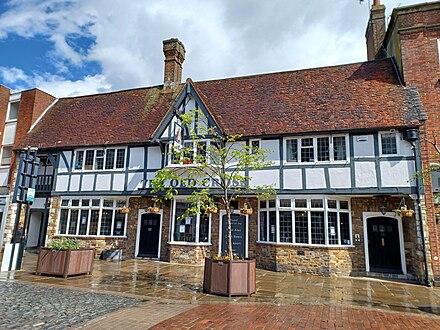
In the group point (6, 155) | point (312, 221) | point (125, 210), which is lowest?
point (312, 221)

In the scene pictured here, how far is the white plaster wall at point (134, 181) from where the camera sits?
16078 mm

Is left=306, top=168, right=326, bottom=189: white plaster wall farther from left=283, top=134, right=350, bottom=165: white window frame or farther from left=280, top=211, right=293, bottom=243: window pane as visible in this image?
left=280, top=211, right=293, bottom=243: window pane

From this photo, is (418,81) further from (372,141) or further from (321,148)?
(321,148)

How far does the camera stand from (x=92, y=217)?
1723cm

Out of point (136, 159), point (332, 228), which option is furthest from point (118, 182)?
point (332, 228)

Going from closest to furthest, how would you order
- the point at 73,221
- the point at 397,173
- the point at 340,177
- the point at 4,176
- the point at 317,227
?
the point at 397,173 < the point at 340,177 < the point at 317,227 < the point at 73,221 < the point at 4,176

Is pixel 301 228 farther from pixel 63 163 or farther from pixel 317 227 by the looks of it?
pixel 63 163

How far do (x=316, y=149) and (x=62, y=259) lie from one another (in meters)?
10.6

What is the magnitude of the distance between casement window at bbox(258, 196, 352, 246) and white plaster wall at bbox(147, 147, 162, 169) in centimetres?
604

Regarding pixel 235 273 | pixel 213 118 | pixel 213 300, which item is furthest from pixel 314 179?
pixel 213 300

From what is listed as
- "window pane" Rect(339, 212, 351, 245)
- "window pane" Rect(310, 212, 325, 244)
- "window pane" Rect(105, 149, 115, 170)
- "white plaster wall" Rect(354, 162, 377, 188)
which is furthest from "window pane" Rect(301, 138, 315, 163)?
"window pane" Rect(105, 149, 115, 170)

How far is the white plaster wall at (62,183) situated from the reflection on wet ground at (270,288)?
16.4 ft

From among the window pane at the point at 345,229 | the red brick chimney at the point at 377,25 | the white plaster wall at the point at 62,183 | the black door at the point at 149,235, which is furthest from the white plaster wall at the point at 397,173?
the white plaster wall at the point at 62,183

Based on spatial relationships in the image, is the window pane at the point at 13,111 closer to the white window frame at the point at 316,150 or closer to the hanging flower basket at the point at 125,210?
the hanging flower basket at the point at 125,210
